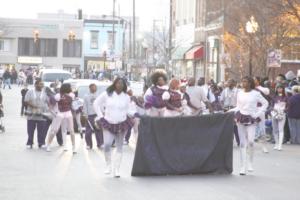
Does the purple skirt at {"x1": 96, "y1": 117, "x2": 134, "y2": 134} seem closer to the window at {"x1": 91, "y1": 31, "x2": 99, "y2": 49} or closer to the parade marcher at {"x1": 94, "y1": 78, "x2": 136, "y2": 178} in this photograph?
the parade marcher at {"x1": 94, "y1": 78, "x2": 136, "y2": 178}

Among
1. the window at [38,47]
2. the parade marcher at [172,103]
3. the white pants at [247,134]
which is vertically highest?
the window at [38,47]

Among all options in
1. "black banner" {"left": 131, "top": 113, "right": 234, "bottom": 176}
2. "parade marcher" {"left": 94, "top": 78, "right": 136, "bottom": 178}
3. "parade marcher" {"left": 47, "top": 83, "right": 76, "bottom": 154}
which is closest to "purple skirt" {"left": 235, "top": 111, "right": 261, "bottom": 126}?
"black banner" {"left": 131, "top": 113, "right": 234, "bottom": 176}

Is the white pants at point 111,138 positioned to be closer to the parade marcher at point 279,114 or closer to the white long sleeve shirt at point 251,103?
the white long sleeve shirt at point 251,103

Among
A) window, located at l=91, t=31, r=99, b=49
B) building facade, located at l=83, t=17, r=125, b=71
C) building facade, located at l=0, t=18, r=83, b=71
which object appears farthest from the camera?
window, located at l=91, t=31, r=99, b=49

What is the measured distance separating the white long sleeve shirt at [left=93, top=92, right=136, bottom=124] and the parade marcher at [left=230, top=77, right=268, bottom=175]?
7.49ft

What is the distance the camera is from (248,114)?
14.4m

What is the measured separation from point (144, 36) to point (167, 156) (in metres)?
90.0

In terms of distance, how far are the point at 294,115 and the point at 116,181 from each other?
403 inches

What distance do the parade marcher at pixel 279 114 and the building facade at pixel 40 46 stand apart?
233 feet

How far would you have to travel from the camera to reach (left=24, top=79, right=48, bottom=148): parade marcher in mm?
18766

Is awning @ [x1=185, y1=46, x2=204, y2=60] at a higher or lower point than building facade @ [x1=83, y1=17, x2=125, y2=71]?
lower

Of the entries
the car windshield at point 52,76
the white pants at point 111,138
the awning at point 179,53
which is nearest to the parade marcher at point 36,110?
the white pants at point 111,138

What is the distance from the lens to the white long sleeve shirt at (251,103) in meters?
14.5

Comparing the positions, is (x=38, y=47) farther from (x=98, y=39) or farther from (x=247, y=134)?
(x=247, y=134)
